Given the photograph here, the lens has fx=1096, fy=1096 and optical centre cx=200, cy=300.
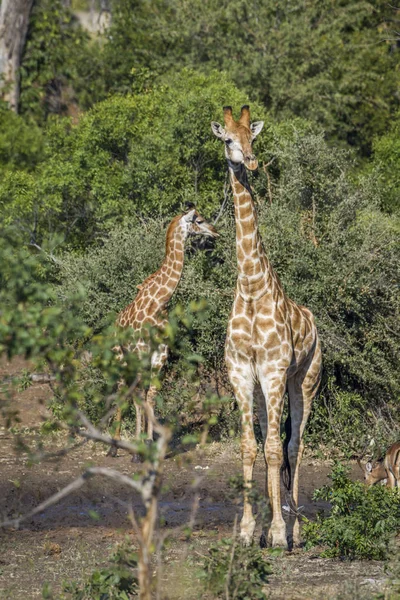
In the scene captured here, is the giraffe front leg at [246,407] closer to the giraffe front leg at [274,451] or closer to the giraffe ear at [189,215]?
the giraffe front leg at [274,451]

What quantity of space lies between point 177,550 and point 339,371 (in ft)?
15.2

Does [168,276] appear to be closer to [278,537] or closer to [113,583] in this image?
[278,537]

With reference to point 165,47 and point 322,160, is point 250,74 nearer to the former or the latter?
point 165,47

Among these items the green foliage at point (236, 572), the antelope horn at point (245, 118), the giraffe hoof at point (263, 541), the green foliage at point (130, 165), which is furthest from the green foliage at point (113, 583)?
the green foliage at point (130, 165)

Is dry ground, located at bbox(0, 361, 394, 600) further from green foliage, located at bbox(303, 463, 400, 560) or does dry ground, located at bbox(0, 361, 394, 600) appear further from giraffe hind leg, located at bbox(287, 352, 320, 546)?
giraffe hind leg, located at bbox(287, 352, 320, 546)

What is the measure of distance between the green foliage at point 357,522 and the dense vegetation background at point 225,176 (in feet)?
4.51

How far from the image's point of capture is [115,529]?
941 cm

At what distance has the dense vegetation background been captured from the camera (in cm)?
1242

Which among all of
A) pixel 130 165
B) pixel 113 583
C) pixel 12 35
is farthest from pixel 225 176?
pixel 12 35

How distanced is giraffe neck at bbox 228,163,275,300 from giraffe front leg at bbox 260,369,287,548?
0.70 m

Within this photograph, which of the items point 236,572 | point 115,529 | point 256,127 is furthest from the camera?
point 115,529

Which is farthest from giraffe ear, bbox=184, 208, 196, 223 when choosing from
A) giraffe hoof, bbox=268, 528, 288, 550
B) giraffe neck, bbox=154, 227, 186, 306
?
giraffe hoof, bbox=268, 528, 288, 550

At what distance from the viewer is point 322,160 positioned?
43.4 ft

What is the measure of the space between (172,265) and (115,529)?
3.71 meters
